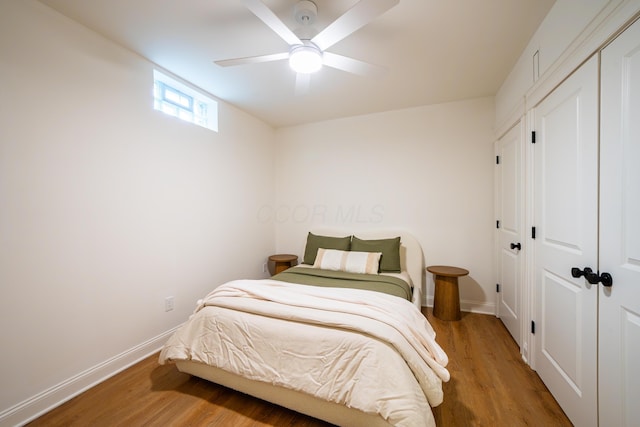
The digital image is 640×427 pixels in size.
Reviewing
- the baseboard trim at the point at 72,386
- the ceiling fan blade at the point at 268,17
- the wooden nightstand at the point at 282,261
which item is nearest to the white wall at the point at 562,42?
the ceiling fan blade at the point at 268,17

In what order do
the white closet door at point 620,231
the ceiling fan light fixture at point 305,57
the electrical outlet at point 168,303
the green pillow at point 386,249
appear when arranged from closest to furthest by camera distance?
the white closet door at point 620,231
the ceiling fan light fixture at point 305,57
the electrical outlet at point 168,303
the green pillow at point 386,249

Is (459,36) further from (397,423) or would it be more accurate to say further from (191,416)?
(191,416)

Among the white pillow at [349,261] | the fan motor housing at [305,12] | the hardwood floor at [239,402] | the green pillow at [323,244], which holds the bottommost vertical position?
the hardwood floor at [239,402]

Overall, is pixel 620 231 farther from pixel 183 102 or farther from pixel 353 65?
pixel 183 102

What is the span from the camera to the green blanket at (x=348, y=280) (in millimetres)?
2222

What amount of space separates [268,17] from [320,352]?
1855 millimetres

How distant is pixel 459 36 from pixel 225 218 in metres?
2.82

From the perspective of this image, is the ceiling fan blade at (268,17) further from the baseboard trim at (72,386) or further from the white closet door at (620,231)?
the baseboard trim at (72,386)

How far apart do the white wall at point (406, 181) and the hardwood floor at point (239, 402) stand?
4.17ft

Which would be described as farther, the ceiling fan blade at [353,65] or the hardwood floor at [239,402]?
the ceiling fan blade at [353,65]

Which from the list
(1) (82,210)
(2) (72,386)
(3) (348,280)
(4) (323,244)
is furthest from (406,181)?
(2) (72,386)

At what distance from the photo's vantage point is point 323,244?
128 inches

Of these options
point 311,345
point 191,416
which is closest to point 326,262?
point 311,345

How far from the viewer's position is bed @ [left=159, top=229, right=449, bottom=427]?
1.26 m
